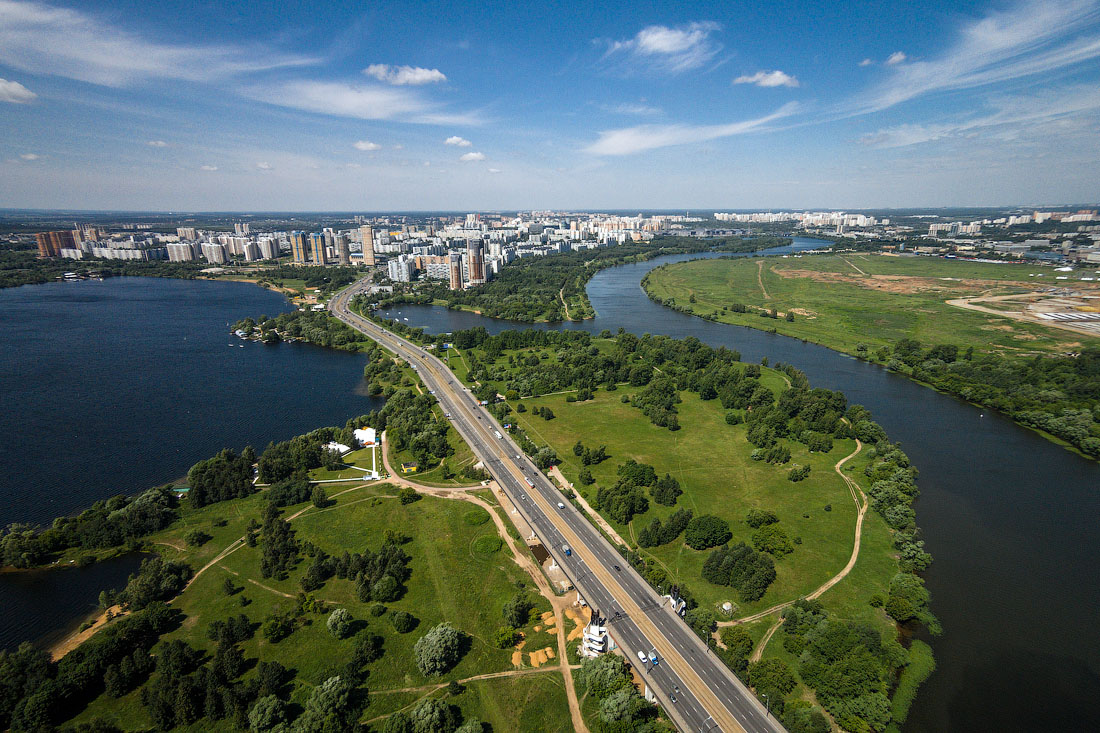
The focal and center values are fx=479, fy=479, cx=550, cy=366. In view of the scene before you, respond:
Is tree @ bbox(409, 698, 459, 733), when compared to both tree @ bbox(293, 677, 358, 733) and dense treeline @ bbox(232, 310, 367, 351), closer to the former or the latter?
tree @ bbox(293, 677, 358, 733)

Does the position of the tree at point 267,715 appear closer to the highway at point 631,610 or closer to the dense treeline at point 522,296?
the highway at point 631,610

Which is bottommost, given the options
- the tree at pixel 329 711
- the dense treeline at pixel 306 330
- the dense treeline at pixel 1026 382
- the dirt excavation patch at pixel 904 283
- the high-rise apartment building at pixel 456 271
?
the tree at pixel 329 711

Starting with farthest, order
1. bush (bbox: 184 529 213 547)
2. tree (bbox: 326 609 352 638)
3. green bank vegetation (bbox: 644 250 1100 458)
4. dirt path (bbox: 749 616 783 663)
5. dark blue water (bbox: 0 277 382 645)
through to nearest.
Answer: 1. green bank vegetation (bbox: 644 250 1100 458)
2. dark blue water (bbox: 0 277 382 645)
3. bush (bbox: 184 529 213 547)
4. tree (bbox: 326 609 352 638)
5. dirt path (bbox: 749 616 783 663)

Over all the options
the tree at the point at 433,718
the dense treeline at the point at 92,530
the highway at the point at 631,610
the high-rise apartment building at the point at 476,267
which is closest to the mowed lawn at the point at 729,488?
the highway at the point at 631,610

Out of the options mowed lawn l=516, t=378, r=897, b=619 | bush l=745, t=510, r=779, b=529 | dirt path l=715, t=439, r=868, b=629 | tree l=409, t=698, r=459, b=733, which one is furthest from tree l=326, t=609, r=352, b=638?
bush l=745, t=510, r=779, b=529

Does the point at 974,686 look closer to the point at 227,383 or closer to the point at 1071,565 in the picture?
the point at 1071,565

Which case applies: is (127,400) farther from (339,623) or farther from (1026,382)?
(1026,382)

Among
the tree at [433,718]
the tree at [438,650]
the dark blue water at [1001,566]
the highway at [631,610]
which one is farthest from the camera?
the tree at [438,650]
